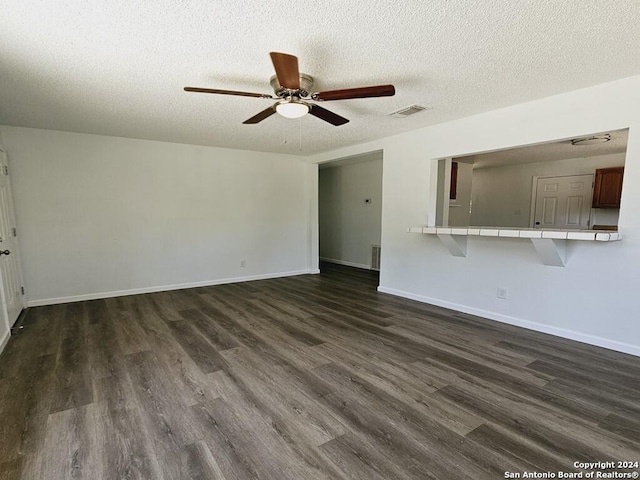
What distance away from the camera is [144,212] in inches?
185

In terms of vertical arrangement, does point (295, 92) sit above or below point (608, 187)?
above

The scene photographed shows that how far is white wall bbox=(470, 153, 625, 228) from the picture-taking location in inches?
247

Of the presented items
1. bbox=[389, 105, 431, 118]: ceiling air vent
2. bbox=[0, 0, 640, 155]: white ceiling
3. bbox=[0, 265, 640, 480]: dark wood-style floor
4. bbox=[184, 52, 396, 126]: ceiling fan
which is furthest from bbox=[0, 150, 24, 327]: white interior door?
bbox=[389, 105, 431, 118]: ceiling air vent

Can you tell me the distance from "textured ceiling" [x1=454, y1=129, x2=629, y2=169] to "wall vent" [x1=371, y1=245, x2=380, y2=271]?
233 centimetres

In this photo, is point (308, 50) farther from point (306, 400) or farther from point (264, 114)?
point (306, 400)

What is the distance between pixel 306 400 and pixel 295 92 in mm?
2159

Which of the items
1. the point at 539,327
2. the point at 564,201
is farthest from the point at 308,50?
the point at 564,201

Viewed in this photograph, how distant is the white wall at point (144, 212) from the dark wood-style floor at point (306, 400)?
1063 mm

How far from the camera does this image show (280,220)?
5980 mm

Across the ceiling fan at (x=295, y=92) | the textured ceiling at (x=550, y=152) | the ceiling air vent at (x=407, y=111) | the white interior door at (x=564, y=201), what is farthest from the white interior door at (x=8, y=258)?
the white interior door at (x=564, y=201)

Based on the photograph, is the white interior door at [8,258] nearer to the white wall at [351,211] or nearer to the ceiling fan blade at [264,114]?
the ceiling fan blade at [264,114]

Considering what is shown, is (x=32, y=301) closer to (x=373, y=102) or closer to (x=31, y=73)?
(x=31, y=73)

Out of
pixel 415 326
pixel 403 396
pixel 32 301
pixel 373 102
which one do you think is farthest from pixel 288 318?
pixel 32 301

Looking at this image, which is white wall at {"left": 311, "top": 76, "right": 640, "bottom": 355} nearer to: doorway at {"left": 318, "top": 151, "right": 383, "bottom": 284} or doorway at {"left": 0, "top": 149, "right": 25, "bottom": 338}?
doorway at {"left": 318, "top": 151, "right": 383, "bottom": 284}
